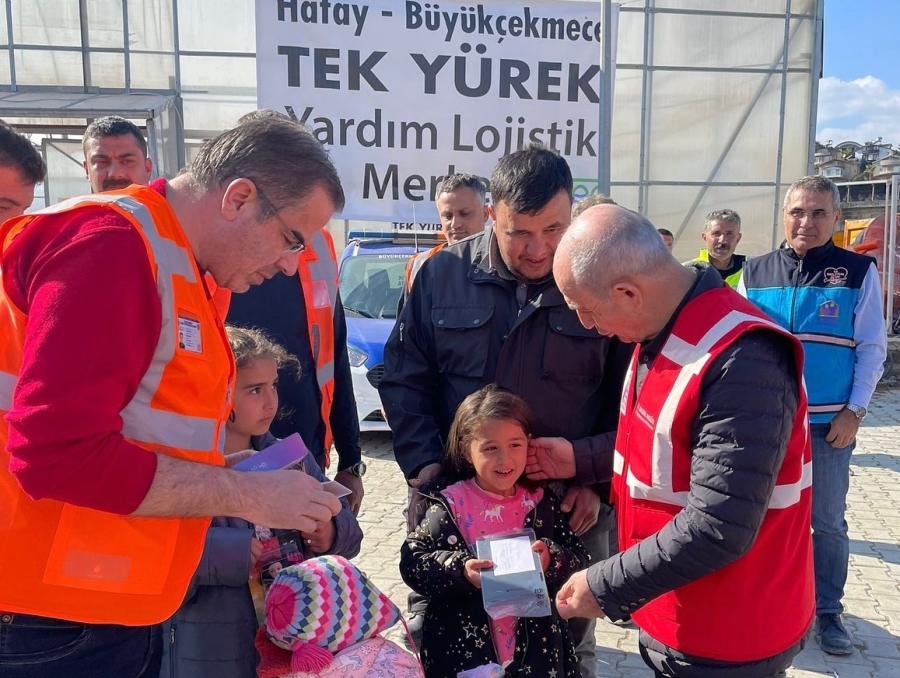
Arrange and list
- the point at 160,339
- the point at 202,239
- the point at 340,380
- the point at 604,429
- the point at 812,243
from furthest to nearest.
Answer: the point at 812,243 < the point at 340,380 < the point at 604,429 < the point at 202,239 < the point at 160,339

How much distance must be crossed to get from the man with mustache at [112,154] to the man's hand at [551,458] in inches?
90.2

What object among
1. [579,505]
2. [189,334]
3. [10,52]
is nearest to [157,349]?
[189,334]

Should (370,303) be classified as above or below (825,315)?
below

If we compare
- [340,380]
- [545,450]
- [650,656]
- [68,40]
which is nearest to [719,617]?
[650,656]

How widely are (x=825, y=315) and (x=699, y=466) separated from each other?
2499 mm

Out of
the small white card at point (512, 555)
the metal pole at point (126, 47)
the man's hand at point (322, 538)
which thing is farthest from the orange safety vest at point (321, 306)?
the metal pole at point (126, 47)

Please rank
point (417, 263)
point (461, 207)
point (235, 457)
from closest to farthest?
point (235, 457)
point (417, 263)
point (461, 207)

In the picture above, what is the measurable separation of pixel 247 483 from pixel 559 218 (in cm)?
143

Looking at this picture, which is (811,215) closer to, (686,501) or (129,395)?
(686,501)

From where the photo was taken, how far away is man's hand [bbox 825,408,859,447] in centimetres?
356

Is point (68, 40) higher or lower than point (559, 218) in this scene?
higher

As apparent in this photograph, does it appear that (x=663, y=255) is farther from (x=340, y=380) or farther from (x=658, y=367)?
(x=340, y=380)

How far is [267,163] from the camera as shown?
1.40 meters

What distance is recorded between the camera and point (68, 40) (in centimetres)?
995
